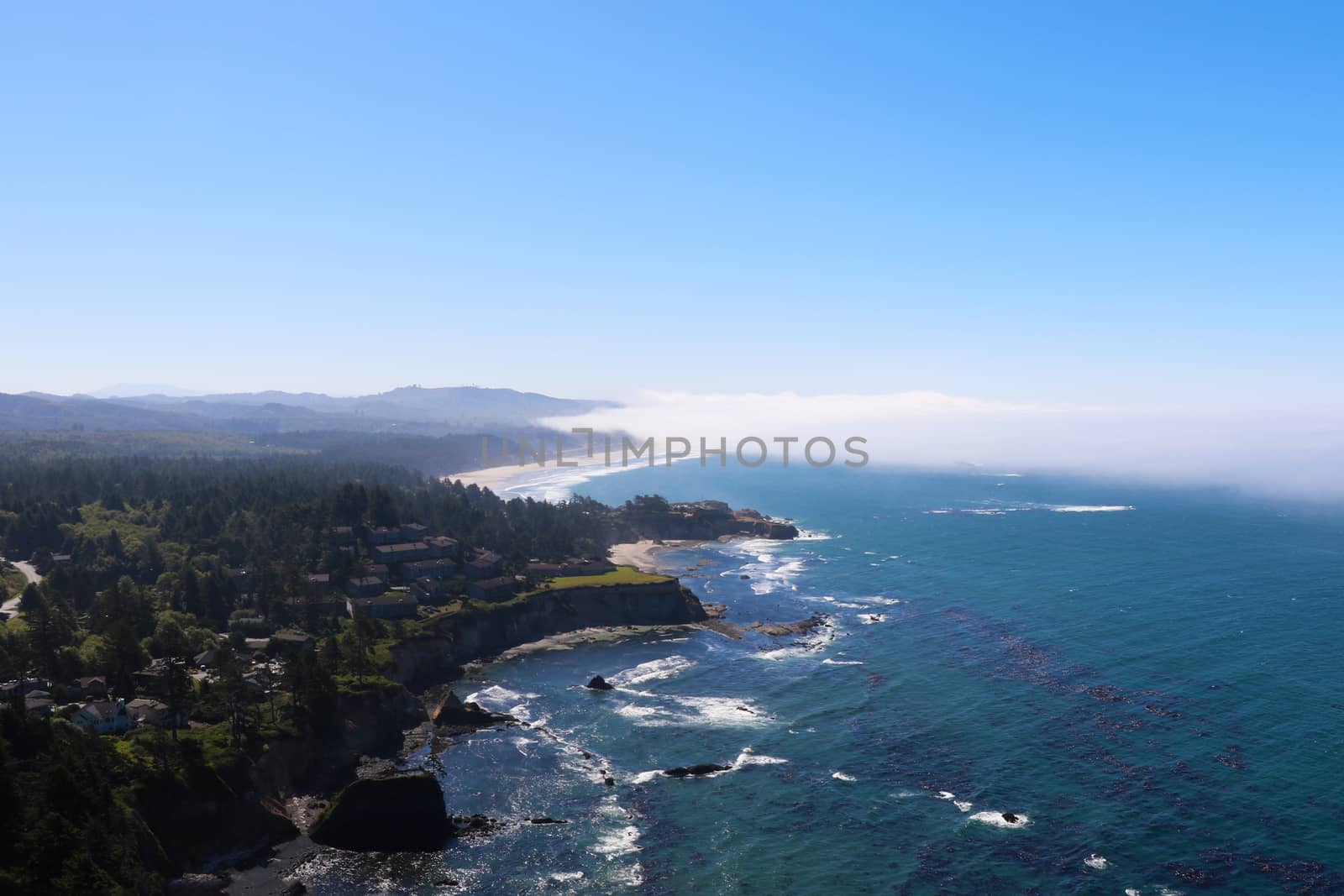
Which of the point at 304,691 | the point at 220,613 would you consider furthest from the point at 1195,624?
the point at 220,613

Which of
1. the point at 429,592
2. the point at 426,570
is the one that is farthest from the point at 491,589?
the point at 426,570

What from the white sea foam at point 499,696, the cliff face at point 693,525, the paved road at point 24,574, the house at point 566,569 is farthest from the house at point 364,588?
the cliff face at point 693,525

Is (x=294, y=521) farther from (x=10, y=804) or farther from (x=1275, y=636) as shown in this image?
(x=1275, y=636)

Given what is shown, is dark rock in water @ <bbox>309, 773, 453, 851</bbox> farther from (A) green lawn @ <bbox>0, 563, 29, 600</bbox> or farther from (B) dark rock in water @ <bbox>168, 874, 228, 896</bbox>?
(A) green lawn @ <bbox>0, 563, 29, 600</bbox>

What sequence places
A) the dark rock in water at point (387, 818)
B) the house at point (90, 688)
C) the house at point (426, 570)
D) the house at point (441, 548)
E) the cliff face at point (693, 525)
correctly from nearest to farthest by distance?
the dark rock in water at point (387, 818)
the house at point (90, 688)
the house at point (426, 570)
the house at point (441, 548)
the cliff face at point (693, 525)

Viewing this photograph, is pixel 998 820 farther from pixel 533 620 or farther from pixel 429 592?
pixel 429 592

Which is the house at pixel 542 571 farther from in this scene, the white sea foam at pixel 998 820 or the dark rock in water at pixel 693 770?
the white sea foam at pixel 998 820
